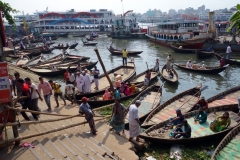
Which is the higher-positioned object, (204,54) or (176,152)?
(204,54)

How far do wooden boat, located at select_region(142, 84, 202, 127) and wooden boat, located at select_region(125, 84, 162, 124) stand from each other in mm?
397

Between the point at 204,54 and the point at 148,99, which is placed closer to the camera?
the point at 148,99

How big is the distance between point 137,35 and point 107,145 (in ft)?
158

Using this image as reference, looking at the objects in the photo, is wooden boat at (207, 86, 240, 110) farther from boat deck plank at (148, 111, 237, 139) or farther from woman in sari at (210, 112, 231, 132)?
woman in sari at (210, 112, 231, 132)

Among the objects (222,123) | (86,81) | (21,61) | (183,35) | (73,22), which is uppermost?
(73,22)

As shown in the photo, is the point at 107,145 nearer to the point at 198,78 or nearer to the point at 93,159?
the point at 93,159

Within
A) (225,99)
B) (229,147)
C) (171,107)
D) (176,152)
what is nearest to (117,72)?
(171,107)

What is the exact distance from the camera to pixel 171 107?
421 inches

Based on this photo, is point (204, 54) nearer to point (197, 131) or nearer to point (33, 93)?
point (197, 131)

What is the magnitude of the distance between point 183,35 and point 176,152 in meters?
29.1

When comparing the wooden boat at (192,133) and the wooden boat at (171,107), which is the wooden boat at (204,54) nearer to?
the wooden boat at (171,107)

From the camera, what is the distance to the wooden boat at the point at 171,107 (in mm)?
9305

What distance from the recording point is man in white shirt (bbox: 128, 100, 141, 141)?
6.66 meters

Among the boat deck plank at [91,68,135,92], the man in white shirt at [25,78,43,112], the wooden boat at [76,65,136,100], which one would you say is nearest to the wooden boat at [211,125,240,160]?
the man in white shirt at [25,78,43,112]
